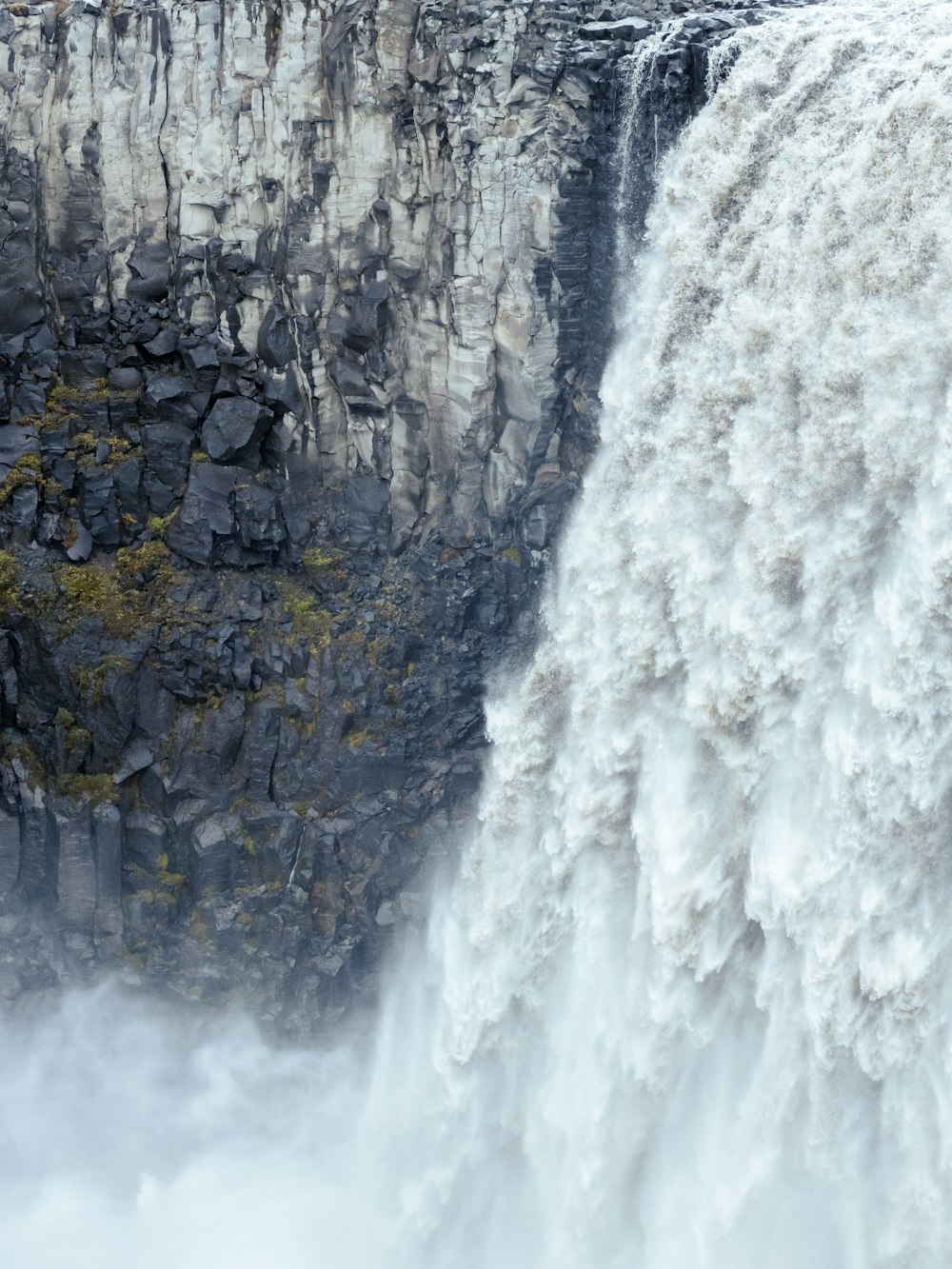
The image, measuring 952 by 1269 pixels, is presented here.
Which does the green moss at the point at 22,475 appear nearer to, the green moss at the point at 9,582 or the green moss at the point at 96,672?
the green moss at the point at 9,582

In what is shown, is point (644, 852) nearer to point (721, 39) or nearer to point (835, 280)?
point (835, 280)

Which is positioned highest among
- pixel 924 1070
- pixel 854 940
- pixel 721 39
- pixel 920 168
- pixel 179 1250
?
pixel 721 39

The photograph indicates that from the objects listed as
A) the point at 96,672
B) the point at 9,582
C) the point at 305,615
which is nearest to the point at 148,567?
the point at 96,672

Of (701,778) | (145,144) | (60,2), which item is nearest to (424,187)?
(145,144)

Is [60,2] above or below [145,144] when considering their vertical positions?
above

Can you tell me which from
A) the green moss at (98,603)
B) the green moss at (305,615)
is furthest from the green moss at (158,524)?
the green moss at (305,615)

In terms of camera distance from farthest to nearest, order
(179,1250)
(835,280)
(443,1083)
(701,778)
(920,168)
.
→ (443,1083)
(179,1250)
(701,778)
(835,280)
(920,168)

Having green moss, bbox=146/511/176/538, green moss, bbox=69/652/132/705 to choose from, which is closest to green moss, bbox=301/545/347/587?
green moss, bbox=146/511/176/538
